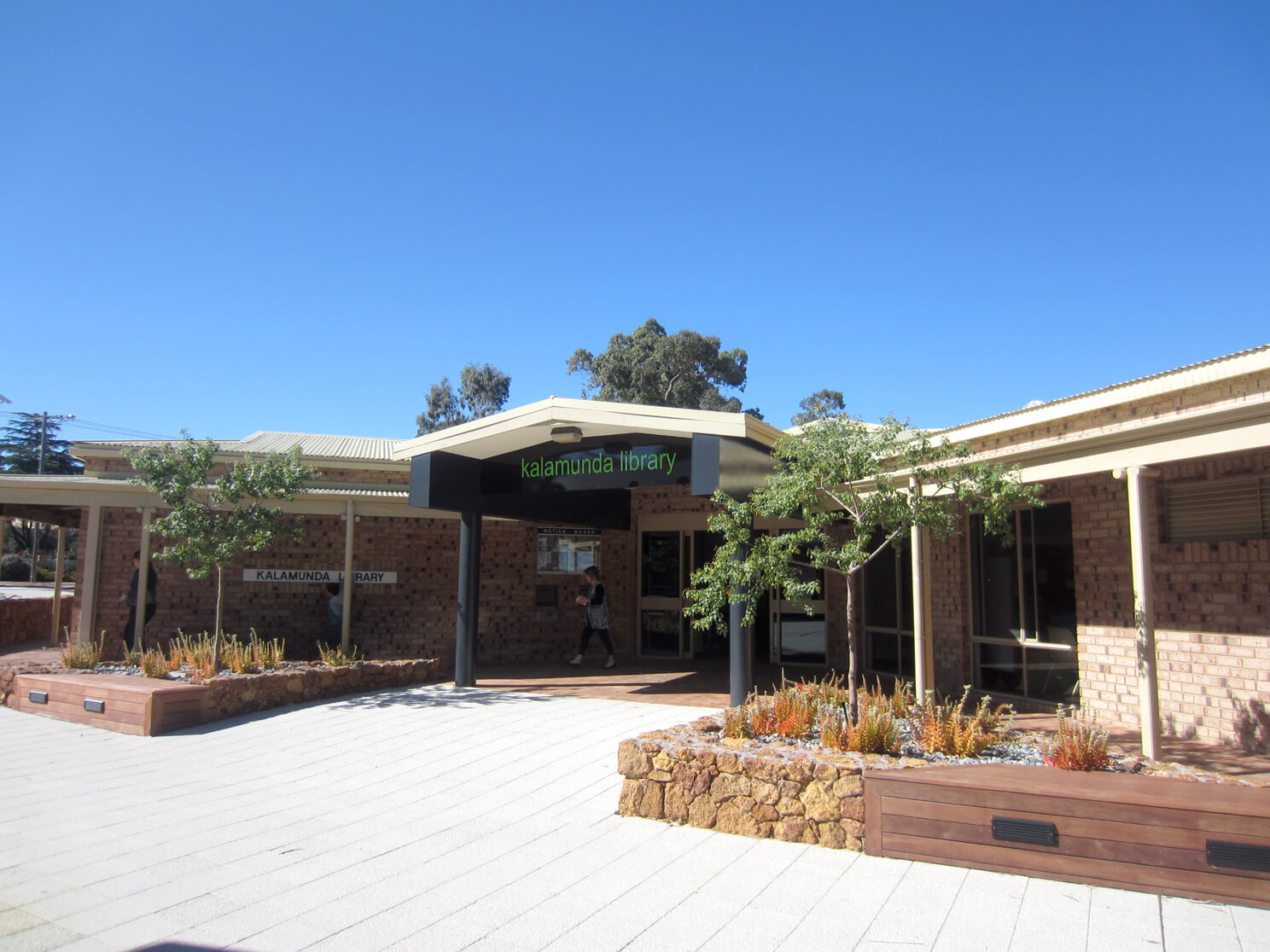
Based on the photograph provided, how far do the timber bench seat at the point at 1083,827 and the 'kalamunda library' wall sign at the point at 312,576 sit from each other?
1026 cm

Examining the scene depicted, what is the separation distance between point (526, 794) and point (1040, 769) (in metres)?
3.81

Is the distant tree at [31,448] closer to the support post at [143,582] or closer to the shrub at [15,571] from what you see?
the shrub at [15,571]

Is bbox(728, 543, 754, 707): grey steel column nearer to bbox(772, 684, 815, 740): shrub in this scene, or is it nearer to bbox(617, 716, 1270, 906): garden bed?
bbox(772, 684, 815, 740): shrub

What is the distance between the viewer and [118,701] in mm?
9227

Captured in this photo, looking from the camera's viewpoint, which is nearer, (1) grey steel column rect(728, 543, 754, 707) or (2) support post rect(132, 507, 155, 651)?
(1) grey steel column rect(728, 543, 754, 707)

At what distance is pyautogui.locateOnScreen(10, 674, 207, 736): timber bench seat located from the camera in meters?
8.98

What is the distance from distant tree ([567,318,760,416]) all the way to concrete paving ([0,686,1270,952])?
3411cm

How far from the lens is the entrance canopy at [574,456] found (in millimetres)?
8812

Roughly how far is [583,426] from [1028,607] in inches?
212

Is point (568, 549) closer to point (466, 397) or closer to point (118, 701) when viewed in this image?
point (118, 701)

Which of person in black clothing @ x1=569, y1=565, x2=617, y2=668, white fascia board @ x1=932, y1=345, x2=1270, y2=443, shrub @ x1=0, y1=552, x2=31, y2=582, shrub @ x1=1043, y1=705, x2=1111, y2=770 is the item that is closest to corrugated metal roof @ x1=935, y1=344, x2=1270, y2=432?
white fascia board @ x1=932, y1=345, x2=1270, y2=443

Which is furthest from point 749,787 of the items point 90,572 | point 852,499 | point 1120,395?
point 90,572

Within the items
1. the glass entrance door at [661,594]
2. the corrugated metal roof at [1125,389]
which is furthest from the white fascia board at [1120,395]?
the glass entrance door at [661,594]

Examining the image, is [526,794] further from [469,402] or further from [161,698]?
[469,402]
